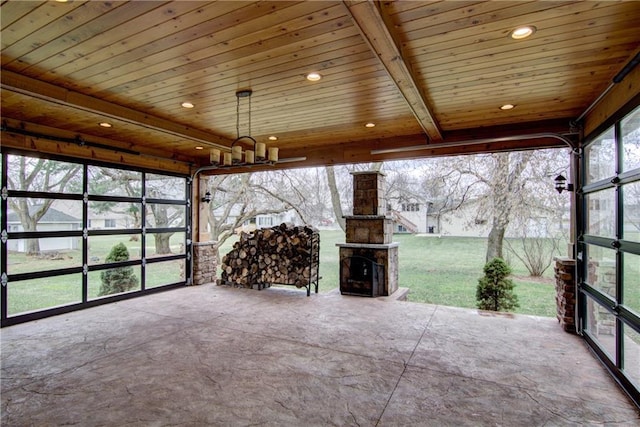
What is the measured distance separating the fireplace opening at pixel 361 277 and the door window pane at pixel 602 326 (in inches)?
106

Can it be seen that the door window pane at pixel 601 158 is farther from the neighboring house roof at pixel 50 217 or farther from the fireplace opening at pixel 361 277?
the neighboring house roof at pixel 50 217

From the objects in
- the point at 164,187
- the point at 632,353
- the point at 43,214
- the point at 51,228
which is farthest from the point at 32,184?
the point at 632,353

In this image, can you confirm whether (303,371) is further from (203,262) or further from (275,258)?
(203,262)

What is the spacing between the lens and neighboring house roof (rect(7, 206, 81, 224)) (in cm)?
417

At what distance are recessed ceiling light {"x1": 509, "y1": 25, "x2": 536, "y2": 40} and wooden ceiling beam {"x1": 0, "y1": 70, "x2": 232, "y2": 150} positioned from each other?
3887 millimetres

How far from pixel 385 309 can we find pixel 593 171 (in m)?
2.97

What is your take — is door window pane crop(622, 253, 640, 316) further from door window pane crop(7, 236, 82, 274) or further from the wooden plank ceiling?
door window pane crop(7, 236, 82, 274)

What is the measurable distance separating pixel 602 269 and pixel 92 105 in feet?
18.0

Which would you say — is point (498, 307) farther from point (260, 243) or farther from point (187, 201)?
point (187, 201)

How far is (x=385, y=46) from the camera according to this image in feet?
7.22

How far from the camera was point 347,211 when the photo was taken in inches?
392

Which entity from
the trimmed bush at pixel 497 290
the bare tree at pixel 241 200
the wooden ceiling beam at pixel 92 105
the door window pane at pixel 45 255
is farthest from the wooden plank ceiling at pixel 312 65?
the bare tree at pixel 241 200

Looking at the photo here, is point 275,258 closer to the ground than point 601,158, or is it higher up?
closer to the ground

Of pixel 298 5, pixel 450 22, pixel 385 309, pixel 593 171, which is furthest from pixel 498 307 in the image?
pixel 298 5
